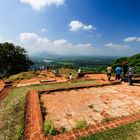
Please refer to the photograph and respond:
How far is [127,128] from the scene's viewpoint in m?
3.67

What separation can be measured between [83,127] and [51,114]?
54.2 inches

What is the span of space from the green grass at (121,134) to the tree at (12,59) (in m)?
31.6

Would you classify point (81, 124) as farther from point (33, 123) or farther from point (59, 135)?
point (33, 123)

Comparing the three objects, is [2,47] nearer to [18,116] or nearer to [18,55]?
[18,55]

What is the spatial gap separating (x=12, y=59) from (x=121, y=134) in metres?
32.4

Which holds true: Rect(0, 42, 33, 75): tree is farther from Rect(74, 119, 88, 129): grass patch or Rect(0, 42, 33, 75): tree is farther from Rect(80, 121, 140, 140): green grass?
Rect(80, 121, 140, 140): green grass

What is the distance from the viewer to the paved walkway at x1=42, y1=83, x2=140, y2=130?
436 cm

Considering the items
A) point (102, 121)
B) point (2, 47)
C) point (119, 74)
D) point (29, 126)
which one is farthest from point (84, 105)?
point (2, 47)

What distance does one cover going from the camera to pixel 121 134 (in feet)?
11.3

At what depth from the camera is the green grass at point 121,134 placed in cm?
330

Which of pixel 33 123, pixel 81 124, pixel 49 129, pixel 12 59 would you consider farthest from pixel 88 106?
pixel 12 59

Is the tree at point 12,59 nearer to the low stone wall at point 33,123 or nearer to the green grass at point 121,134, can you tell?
the low stone wall at point 33,123

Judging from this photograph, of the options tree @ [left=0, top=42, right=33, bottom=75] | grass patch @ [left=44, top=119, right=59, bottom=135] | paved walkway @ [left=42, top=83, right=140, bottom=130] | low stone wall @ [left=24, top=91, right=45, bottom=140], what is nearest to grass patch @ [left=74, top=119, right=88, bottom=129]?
paved walkway @ [left=42, top=83, right=140, bottom=130]

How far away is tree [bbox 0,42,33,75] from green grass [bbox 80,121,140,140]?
31.6m
